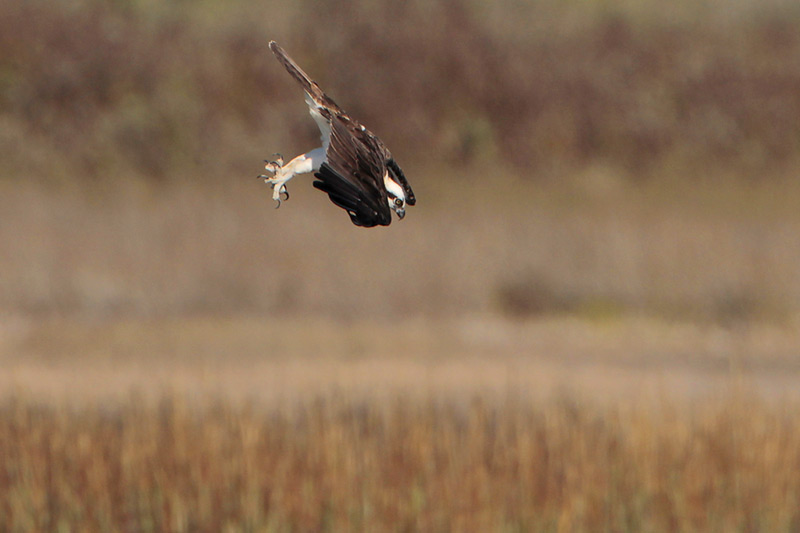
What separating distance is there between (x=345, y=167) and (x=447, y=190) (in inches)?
771

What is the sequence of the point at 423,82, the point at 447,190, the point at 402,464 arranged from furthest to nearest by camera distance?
the point at 447,190 < the point at 423,82 < the point at 402,464

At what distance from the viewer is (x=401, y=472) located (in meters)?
14.4

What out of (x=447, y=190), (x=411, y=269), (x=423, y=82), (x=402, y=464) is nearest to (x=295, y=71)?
(x=402, y=464)

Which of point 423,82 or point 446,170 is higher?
point 423,82

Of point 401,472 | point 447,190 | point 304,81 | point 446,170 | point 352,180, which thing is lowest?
point 352,180

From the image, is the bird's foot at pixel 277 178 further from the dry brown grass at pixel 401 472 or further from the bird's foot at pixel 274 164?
the dry brown grass at pixel 401 472

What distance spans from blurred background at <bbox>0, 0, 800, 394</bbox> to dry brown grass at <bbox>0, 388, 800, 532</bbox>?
3263 mm

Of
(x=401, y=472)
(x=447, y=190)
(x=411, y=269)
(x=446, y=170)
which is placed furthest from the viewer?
(x=411, y=269)

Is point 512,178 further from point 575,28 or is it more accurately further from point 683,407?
point 683,407

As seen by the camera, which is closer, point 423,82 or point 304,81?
point 304,81

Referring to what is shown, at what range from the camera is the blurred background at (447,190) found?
15523mm

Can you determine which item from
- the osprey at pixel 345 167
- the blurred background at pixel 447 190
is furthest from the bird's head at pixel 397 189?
the blurred background at pixel 447 190

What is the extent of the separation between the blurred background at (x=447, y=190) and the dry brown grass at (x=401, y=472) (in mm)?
3263

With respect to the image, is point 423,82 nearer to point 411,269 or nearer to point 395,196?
point 395,196
